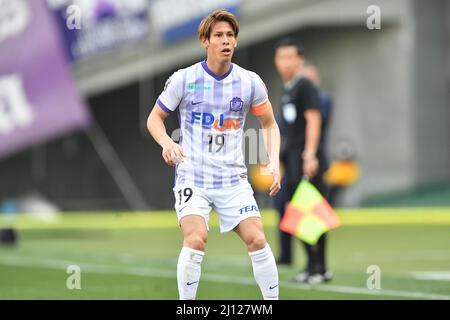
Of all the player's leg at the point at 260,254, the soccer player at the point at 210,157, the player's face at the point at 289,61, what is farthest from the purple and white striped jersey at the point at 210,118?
the player's face at the point at 289,61

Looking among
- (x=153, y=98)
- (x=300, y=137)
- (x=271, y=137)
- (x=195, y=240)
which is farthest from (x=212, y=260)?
(x=153, y=98)

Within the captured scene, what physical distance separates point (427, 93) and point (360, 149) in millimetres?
2112

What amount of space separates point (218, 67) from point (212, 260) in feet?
24.3

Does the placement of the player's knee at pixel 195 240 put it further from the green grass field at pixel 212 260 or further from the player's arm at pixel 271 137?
the green grass field at pixel 212 260

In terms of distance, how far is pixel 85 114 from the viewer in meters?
27.3

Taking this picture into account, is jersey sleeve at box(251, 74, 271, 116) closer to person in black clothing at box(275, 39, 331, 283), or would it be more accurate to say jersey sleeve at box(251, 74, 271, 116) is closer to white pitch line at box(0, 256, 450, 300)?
white pitch line at box(0, 256, 450, 300)

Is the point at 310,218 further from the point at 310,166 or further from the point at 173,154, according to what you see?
the point at 173,154

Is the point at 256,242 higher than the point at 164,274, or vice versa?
the point at 256,242

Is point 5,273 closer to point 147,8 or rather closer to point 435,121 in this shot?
point 147,8

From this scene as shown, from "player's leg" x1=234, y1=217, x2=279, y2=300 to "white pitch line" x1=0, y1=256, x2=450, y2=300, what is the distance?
1.99 meters

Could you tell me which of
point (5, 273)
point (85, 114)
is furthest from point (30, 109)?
point (5, 273)

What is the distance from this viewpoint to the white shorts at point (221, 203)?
294 inches

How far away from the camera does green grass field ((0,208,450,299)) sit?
1005 centimetres

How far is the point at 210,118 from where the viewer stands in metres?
7.44
